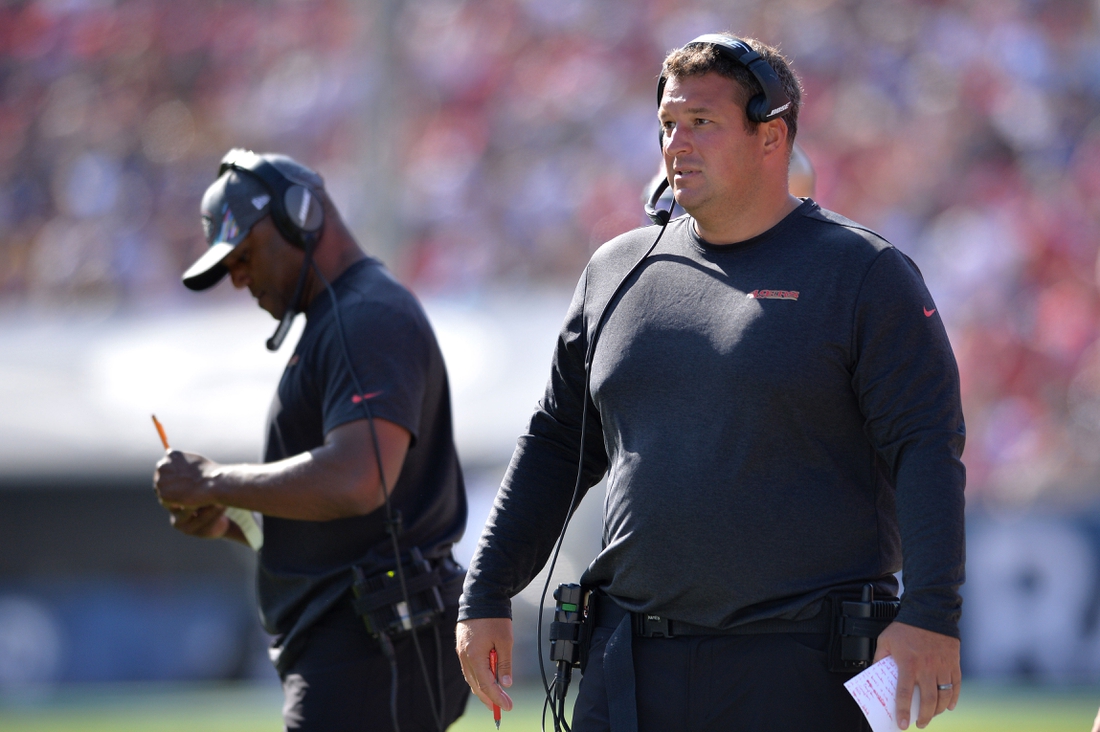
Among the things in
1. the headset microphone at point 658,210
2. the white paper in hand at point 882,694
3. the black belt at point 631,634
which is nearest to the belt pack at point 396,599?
the black belt at point 631,634

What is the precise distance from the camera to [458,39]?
16828 mm

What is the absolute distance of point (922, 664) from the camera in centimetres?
240

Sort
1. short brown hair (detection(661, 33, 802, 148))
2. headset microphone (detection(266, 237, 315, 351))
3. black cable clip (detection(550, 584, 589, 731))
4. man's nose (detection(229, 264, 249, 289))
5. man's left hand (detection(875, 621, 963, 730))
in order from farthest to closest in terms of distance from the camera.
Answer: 1. man's nose (detection(229, 264, 249, 289))
2. headset microphone (detection(266, 237, 315, 351))
3. black cable clip (detection(550, 584, 589, 731))
4. short brown hair (detection(661, 33, 802, 148))
5. man's left hand (detection(875, 621, 963, 730))

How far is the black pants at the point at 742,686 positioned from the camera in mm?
2615

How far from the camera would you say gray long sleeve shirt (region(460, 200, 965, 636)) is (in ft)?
8.44

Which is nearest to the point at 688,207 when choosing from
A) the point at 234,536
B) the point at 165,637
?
the point at 234,536

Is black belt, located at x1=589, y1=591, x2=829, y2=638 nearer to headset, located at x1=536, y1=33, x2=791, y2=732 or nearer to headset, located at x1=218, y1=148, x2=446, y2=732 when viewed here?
headset, located at x1=536, y1=33, x2=791, y2=732

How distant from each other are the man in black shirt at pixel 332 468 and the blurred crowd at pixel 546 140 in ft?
19.7

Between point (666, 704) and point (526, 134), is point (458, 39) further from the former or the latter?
point (666, 704)

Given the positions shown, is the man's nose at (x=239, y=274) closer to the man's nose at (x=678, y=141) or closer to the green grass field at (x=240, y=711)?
the man's nose at (x=678, y=141)

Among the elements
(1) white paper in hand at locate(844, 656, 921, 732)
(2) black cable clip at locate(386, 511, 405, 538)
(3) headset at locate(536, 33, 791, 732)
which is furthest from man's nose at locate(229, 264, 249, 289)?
(1) white paper in hand at locate(844, 656, 921, 732)

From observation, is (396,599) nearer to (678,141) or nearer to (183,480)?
(183,480)

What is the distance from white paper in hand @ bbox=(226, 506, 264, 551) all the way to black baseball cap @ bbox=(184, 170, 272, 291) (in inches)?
25.8

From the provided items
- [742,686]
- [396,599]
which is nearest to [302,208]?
[396,599]
